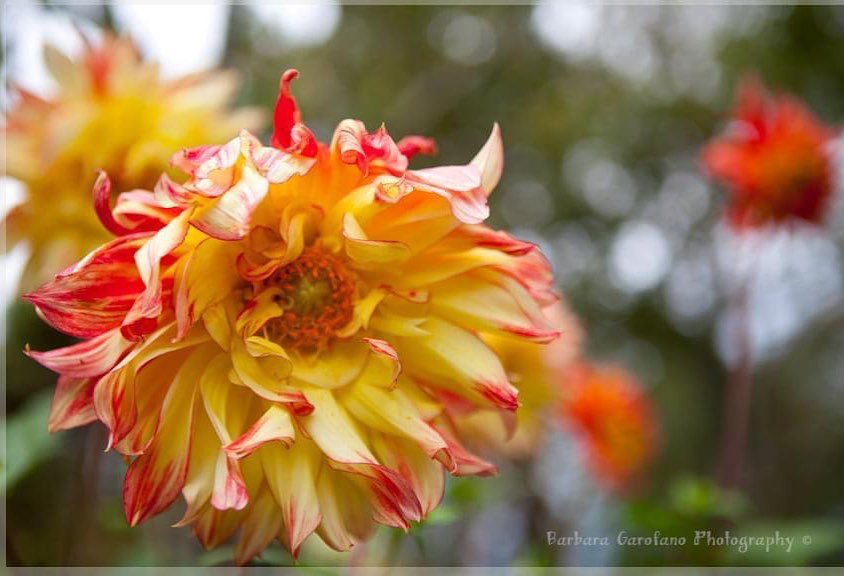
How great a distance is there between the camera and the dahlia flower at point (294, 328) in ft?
1.50

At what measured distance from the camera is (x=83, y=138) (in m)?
0.78

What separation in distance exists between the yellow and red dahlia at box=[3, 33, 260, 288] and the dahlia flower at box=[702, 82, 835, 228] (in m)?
0.82

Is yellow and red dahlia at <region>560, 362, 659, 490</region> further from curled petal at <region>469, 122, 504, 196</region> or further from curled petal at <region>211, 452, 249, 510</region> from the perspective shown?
curled petal at <region>211, 452, 249, 510</region>

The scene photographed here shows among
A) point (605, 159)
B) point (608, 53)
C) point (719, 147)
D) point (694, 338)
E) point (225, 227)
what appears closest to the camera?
point (225, 227)

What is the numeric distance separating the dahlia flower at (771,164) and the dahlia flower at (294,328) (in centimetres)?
84

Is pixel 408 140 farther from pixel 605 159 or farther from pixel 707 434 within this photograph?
pixel 707 434

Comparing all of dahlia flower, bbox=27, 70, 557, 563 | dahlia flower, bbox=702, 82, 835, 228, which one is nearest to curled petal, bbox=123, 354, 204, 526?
dahlia flower, bbox=27, 70, 557, 563

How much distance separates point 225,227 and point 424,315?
0.16 metres

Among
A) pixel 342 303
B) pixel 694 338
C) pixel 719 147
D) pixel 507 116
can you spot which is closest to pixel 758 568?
pixel 719 147

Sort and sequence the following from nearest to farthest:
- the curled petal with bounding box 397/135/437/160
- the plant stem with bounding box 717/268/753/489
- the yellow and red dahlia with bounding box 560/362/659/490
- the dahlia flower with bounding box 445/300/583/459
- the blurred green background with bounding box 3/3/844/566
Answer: the curled petal with bounding box 397/135/437/160 < the dahlia flower with bounding box 445/300/583/459 < the plant stem with bounding box 717/268/753/489 < the yellow and red dahlia with bounding box 560/362/659/490 < the blurred green background with bounding box 3/3/844/566

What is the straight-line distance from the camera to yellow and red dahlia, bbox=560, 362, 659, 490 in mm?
1506

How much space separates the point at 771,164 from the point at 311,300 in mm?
934

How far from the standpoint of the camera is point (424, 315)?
548 mm

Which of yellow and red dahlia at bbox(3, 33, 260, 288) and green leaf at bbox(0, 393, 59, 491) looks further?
yellow and red dahlia at bbox(3, 33, 260, 288)
